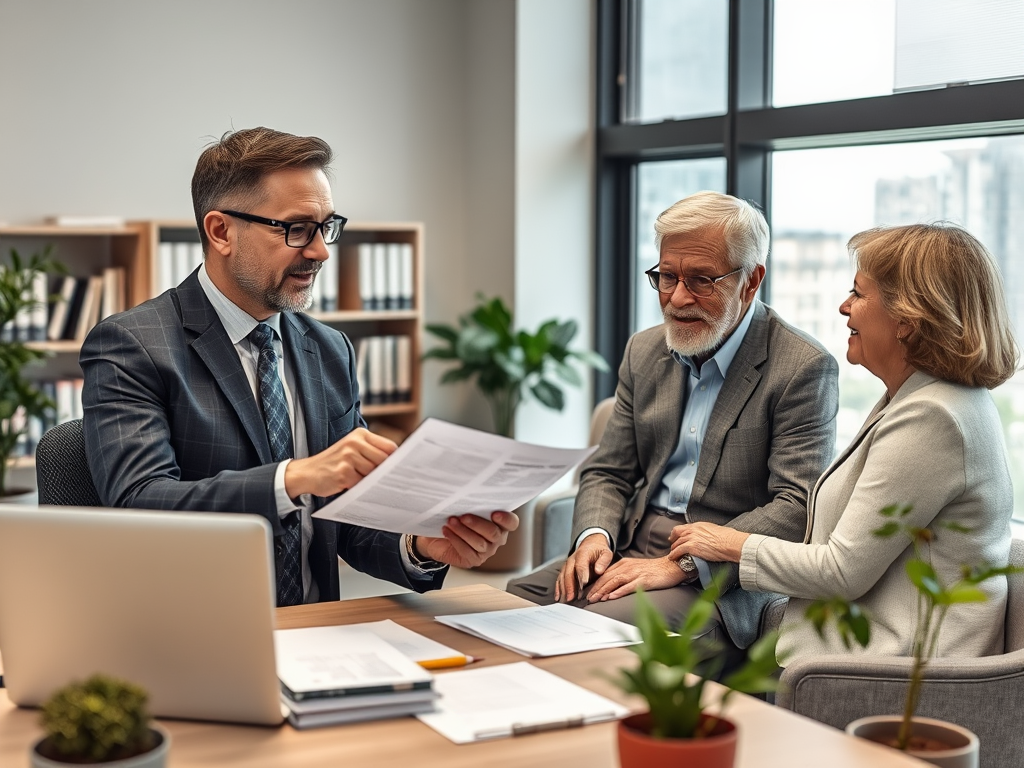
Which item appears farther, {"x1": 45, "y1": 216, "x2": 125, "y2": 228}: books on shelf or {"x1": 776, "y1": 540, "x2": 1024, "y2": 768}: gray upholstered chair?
{"x1": 45, "y1": 216, "x2": 125, "y2": 228}: books on shelf

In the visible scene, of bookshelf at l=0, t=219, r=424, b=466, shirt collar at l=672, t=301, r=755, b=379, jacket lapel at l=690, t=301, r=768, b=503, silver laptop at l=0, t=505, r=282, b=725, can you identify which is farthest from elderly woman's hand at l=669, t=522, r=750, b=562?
bookshelf at l=0, t=219, r=424, b=466

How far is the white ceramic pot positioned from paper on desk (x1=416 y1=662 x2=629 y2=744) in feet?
1.21

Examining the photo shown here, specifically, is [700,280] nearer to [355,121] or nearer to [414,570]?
[414,570]

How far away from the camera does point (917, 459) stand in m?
2.04

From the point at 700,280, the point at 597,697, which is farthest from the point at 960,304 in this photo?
the point at 597,697

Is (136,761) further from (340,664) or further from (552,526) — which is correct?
(552,526)

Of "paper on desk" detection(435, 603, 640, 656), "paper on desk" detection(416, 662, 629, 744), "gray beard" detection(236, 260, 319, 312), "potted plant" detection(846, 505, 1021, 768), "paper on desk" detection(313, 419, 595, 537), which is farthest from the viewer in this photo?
"gray beard" detection(236, 260, 319, 312)

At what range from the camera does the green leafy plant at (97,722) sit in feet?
3.39

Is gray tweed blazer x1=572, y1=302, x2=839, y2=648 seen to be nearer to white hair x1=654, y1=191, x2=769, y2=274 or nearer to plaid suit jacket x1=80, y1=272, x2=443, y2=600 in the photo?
white hair x1=654, y1=191, x2=769, y2=274

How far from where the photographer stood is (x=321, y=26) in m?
5.03

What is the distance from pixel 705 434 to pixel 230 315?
3.66ft

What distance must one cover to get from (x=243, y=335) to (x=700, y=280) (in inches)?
42.4

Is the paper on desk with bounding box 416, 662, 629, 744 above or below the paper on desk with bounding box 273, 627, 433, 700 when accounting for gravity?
below

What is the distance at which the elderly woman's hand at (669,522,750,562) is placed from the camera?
2357mm
